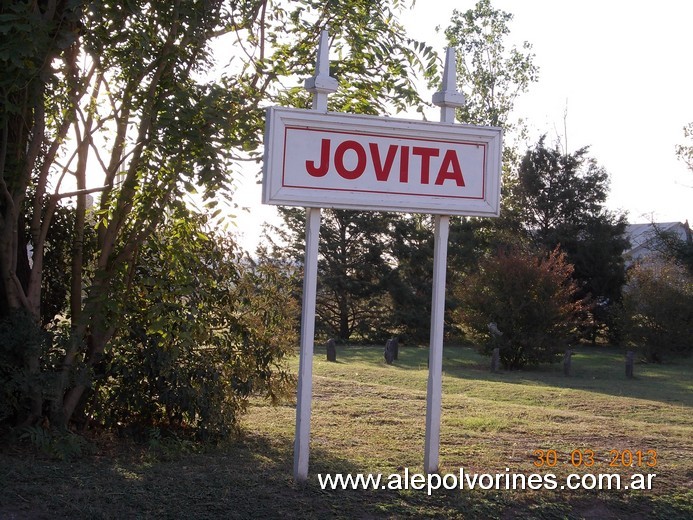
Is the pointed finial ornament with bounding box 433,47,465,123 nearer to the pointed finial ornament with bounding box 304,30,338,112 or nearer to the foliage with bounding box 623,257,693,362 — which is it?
the pointed finial ornament with bounding box 304,30,338,112

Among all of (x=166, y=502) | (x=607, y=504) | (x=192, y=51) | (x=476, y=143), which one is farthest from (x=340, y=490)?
(x=192, y=51)

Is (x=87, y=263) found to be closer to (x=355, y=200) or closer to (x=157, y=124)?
(x=157, y=124)

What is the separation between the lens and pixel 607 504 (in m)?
6.18

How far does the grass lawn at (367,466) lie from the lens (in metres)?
5.81

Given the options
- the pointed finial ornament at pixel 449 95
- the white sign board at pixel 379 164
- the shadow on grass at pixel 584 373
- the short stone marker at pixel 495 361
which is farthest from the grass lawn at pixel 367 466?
the short stone marker at pixel 495 361

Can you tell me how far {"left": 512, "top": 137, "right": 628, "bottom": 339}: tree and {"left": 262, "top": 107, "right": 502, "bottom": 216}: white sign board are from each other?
88.7ft

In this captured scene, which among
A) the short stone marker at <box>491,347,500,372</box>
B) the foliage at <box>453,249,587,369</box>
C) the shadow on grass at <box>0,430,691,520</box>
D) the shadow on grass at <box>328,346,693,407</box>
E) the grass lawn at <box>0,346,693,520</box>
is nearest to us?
the shadow on grass at <box>0,430,691,520</box>

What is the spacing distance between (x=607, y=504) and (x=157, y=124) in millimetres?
4727

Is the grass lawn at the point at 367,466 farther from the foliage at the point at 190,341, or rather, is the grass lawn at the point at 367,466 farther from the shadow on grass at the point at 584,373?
the shadow on grass at the point at 584,373

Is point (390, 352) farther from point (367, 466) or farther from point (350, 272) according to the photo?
point (367, 466)

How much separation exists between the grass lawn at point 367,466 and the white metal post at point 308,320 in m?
0.29

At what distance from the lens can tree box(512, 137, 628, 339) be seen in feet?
108

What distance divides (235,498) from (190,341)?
1.93m

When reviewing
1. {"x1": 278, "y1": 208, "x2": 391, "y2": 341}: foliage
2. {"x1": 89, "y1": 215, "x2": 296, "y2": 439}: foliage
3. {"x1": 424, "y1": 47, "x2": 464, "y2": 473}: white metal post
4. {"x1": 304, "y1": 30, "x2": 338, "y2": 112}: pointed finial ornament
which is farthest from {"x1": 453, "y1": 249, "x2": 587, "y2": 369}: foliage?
{"x1": 304, "y1": 30, "x2": 338, "y2": 112}: pointed finial ornament
